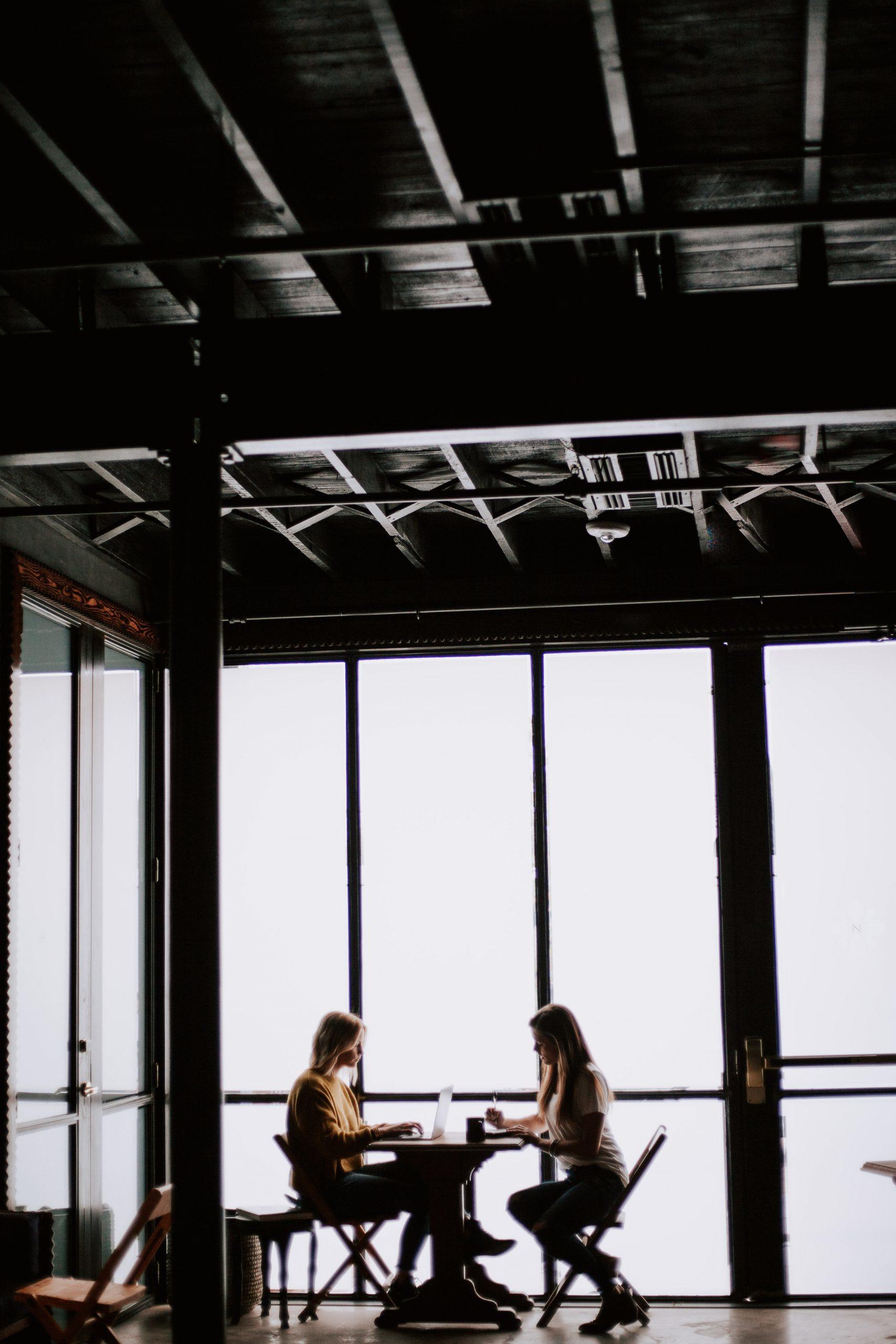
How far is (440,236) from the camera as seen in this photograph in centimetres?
382

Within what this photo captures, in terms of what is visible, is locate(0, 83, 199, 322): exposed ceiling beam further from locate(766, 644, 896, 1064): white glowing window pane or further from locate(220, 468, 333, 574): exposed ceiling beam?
locate(766, 644, 896, 1064): white glowing window pane

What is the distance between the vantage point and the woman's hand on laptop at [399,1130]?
21.5 feet

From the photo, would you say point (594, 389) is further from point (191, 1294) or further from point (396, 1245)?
point (396, 1245)

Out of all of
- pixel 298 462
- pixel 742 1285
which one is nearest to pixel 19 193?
pixel 298 462

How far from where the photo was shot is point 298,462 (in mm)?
6484

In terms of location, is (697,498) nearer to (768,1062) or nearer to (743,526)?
(743,526)

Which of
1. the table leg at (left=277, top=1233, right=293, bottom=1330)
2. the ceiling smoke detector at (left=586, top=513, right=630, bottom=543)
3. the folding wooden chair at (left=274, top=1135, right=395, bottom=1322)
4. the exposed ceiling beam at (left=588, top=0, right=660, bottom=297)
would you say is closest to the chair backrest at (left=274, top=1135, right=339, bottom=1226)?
the folding wooden chair at (left=274, top=1135, right=395, bottom=1322)

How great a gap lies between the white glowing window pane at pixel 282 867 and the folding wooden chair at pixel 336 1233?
3.42 ft

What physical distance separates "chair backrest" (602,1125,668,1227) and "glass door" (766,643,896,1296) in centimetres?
114

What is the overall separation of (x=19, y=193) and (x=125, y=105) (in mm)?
521

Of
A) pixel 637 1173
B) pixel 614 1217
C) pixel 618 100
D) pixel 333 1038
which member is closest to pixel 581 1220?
pixel 614 1217

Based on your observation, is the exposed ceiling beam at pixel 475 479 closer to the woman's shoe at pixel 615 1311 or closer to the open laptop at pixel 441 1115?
the open laptop at pixel 441 1115

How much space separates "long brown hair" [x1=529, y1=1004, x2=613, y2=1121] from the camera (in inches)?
256

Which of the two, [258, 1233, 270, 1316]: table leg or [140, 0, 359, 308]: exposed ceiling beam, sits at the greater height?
[140, 0, 359, 308]: exposed ceiling beam
